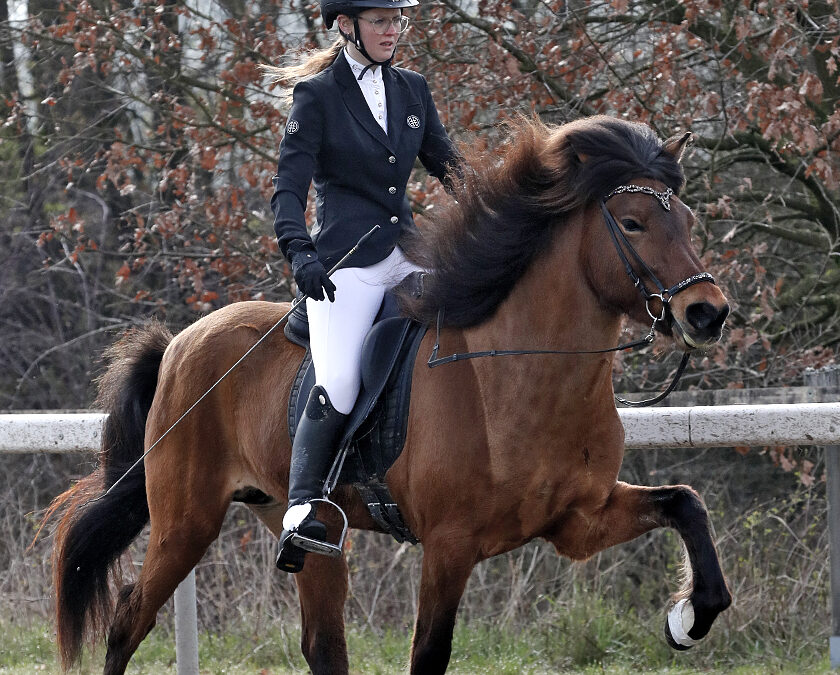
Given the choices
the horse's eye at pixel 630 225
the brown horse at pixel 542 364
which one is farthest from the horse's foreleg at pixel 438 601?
the horse's eye at pixel 630 225

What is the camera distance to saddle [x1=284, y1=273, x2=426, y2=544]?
397cm

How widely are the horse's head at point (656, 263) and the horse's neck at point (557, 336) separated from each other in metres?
0.09

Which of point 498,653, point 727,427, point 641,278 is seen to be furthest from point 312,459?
point 498,653

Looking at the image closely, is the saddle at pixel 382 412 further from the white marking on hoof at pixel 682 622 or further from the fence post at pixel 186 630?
the fence post at pixel 186 630

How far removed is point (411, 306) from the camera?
13.3 feet

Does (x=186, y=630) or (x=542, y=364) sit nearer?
(x=542, y=364)

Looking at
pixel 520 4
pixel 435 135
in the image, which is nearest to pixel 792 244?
pixel 520 4

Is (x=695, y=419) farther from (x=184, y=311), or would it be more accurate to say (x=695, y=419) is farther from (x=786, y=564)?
(x=184, y=311)

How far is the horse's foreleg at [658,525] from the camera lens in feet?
12.6

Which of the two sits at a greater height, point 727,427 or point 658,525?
point 658,525

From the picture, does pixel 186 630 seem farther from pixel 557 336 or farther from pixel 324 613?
pixel 557 336

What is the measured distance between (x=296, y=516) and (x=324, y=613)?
0.97m

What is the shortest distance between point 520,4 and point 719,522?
358 centimetres

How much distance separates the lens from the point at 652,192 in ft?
11.5
